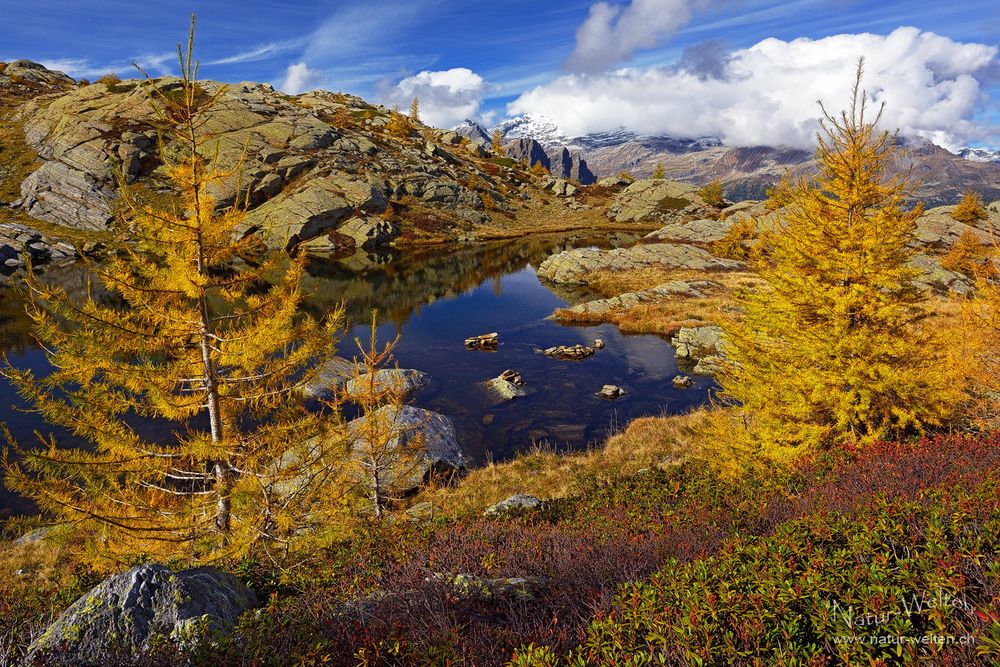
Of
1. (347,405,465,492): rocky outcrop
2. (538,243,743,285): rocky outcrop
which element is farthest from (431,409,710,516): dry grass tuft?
(538,243,743,285): rocky outcrop

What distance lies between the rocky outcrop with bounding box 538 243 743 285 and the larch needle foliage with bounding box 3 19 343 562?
5053 centimetres

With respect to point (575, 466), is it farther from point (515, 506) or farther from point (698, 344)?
point (698, 344)

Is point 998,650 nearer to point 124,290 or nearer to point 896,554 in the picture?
point 896,554

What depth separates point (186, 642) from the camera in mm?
4219

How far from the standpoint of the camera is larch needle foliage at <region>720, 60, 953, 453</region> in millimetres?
11016

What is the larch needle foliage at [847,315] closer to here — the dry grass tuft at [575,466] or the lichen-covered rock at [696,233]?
the dry grass tuft at [575,466]

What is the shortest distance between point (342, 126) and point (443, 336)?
322 feet

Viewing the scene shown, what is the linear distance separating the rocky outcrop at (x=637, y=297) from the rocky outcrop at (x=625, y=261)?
40.8ft

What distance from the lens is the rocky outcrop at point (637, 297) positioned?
43306 millimetres

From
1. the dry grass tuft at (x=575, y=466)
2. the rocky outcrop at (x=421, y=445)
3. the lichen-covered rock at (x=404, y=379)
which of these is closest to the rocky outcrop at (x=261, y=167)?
the lichen-covered rock at (x=404, y=379)

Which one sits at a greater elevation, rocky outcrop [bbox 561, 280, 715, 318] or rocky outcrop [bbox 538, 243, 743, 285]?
rocky outcrop [bbox 538, 243, 743, 285]

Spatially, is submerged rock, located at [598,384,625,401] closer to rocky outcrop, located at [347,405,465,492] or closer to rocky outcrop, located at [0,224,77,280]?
rocky outcrop, located at [347,405,465,492]

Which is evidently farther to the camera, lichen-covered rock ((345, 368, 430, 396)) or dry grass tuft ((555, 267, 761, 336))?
dry grass tuft ((555, 267, 761, 336))

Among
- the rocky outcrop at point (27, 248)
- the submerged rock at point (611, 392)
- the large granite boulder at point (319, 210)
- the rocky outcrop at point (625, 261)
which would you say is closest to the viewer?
the submerged rock at point (611, 392)
